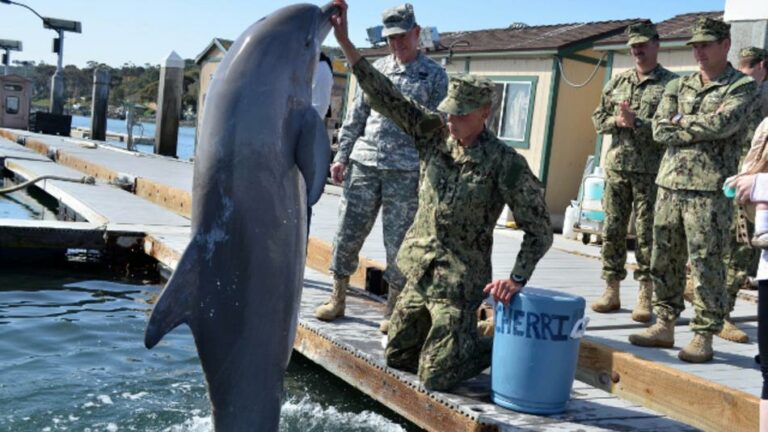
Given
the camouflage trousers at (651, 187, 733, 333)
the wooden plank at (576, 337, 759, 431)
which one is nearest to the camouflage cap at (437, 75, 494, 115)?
the camouflage trousers at (651, 187, 733, 333)

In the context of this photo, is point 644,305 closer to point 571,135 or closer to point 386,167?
point 386,167

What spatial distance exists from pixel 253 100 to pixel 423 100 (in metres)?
2.78

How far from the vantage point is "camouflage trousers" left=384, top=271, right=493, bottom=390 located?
5.28 meters

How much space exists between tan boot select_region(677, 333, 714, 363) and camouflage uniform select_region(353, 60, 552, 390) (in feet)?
4.29

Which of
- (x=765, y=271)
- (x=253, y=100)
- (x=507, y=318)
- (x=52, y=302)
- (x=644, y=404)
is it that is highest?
(x=253, y=100)

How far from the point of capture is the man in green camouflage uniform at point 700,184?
5707 millimetres

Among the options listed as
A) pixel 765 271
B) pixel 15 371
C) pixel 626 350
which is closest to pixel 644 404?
pixel 626 350

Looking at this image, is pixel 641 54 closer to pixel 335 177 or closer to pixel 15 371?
pixel 335 177

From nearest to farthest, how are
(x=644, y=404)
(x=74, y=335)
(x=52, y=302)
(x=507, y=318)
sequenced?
(x=507, y=318), (x=644, y=404), (x=74, y=335), (x=52, y=302)

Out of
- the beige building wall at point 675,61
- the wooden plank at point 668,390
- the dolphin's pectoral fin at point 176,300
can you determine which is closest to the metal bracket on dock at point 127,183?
the beige building wall at point 675,61

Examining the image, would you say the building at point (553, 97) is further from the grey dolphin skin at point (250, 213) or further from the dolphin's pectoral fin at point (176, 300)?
the dolphin's pectoral fin at point (176, 300)

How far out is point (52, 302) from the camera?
30.0ft

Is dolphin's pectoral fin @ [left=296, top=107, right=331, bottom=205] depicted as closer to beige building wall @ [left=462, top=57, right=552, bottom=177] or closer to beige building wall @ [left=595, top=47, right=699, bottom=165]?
beige building wall @ [left=595, top=47, right=699, bottom=165]

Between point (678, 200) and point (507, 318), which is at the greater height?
point (678, 200)
